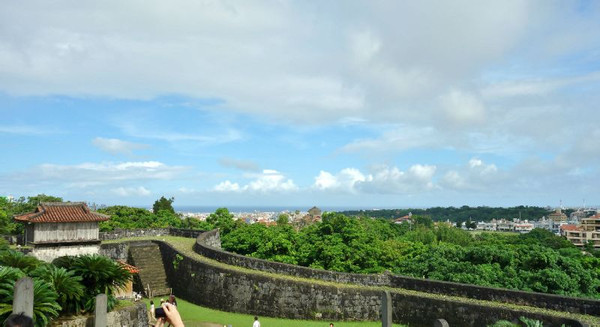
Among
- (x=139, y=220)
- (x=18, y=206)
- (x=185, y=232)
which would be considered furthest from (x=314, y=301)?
(x=18, y=206)

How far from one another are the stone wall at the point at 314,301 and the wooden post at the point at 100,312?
443 inches

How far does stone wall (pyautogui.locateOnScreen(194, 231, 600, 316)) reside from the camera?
50.1ft

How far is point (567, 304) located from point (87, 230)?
2798 centimetres

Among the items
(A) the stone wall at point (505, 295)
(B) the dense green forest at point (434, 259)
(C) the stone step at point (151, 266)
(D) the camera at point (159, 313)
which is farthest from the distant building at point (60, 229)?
(D) the camera at point (159, 313)

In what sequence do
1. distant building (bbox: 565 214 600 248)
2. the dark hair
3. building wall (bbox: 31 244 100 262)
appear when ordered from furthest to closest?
1. distant building (bbox: 565 214 600 248)
2. building wall (bbox: 31 244 100 262)
3. the dark hair

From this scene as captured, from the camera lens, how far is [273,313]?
20188mm

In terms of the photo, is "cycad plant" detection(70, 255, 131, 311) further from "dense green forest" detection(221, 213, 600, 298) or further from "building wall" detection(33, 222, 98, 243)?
"building wall" detection(33, 222, 98, 243)

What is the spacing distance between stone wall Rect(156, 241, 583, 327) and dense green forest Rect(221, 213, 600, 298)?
5667 millimetres

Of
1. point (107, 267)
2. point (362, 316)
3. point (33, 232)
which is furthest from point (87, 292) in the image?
point (33, 232)

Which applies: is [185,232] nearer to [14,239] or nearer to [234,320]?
[14,239]

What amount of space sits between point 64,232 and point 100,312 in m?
21.6

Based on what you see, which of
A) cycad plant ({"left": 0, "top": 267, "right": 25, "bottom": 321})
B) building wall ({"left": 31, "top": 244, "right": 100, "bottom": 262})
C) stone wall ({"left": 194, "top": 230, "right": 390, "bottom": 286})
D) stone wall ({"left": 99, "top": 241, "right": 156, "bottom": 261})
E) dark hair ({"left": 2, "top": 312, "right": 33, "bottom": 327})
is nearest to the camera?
dark hair ({"left": 2, "top": 312, "right": 33, "bottom": 327})

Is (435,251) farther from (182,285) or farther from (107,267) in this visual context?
(107,267)

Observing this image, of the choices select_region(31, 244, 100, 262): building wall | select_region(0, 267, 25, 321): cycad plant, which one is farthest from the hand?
select_region(31, 244, 100, 262): building wall
